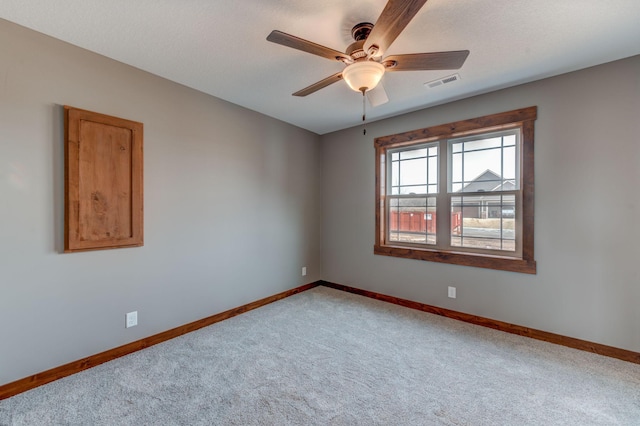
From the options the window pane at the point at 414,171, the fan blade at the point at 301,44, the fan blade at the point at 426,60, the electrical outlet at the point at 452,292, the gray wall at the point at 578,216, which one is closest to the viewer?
the fan blade at the point at 301,44

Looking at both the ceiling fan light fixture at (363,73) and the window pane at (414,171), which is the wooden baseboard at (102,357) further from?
the ceiling fan light fixture at (363,73)

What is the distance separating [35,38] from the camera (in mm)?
1960

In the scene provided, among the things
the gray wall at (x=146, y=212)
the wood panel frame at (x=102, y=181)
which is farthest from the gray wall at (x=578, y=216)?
the wood panel frame at (x=102, y=181)

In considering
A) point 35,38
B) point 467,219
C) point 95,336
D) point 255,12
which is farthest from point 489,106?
point 95,336

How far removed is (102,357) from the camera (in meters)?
2.25

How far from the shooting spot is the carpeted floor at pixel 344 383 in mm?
1679

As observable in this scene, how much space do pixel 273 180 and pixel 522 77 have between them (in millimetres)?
2955

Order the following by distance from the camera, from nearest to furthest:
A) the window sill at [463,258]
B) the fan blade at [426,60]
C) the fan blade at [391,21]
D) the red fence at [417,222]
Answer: the fan blade at [391,21]
the fan blade at [426,60]
the window sill at [463,258]
the red fence at [417,222]

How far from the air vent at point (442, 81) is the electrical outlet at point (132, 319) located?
138 inches

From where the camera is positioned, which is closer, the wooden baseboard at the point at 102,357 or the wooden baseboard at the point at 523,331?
the wooden baseboard at the point at 102,357

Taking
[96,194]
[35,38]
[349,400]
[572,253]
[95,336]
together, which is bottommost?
[349,400]

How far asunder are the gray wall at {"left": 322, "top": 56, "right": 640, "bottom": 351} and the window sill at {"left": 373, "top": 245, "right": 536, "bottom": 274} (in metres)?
0.08

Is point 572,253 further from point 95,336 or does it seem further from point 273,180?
point 95,336

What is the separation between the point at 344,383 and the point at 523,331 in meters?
2.01
